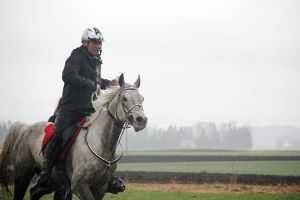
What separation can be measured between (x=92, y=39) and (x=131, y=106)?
6.11 ft

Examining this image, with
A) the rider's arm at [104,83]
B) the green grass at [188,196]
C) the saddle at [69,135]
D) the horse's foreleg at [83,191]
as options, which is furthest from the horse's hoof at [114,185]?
the green grass at [188,196]

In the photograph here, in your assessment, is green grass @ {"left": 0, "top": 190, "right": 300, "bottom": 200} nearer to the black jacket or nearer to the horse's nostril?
the black jacket

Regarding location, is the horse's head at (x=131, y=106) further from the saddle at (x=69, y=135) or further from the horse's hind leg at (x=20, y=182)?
the horse's hind leg at (x=20, y=182)

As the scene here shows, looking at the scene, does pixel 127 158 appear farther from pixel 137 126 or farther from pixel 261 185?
pixel 137 126

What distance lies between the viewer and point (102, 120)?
28.1 ft

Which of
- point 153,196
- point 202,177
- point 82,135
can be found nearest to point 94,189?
point 82,135

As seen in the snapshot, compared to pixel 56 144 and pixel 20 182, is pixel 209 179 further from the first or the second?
pixel 56 144

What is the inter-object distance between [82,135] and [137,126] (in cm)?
162

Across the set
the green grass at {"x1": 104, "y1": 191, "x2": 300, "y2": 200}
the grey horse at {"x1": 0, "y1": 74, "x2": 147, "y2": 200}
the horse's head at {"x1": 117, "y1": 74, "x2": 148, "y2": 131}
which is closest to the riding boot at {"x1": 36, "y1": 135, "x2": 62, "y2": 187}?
the grey horse at {"x1": 0, "y1": 74, "x2": 147, "y2": 200}

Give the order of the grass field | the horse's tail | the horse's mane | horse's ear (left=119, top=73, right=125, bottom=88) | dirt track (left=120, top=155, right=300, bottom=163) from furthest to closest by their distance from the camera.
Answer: dirt track (left=120, top=155, right=300, bottom=163)
the grass field
the horse's tail
the horse's mane
horse's ear (left=119, top=73, right=125, bottom=88)

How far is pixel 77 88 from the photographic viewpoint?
889 centimetres

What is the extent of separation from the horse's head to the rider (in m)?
0.76

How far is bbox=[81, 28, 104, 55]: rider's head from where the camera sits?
350 inches

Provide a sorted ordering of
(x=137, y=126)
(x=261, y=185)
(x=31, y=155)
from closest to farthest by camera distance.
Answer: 1. (x=137, y=126)
2. (x=31, y=155)
3. (x=261, y=185)
